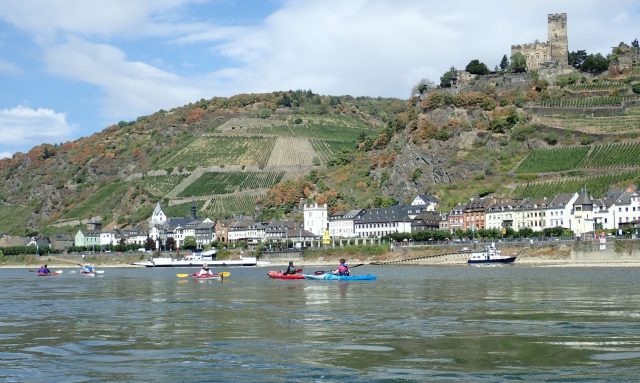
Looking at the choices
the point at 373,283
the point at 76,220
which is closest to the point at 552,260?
the point at 373,283

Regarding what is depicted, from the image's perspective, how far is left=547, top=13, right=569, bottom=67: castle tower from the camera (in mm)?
160000

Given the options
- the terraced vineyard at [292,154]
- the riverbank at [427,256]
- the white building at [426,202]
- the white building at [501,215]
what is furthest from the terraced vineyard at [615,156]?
the terraced vineyard at [292,154]

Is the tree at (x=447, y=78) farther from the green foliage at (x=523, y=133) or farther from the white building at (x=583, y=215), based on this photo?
the white building at (x=583, y=215)

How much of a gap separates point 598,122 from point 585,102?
9371 millimetres

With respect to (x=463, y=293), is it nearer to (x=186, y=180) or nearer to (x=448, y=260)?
(x=448, y=260)

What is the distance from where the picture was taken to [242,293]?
5828cm

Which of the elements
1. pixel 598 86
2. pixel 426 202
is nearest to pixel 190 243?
pixel 426 202

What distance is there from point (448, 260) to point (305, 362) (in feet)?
263

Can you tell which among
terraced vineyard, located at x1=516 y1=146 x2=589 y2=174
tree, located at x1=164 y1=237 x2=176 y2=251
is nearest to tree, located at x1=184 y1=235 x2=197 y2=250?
tree, located at x1=164 y1=237 x2=176 y2=251

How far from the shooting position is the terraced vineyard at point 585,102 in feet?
450

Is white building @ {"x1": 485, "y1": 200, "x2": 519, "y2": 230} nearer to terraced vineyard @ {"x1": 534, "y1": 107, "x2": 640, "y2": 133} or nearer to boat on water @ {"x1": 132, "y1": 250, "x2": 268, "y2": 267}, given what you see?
terraced vineyard @ {"x1": 534, "y1": 107, "x2": 640, "y2": 133}

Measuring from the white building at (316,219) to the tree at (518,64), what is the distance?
1674 inches

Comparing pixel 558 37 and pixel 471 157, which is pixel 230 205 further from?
pixel 558 37

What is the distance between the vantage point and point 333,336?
33.7 meters
